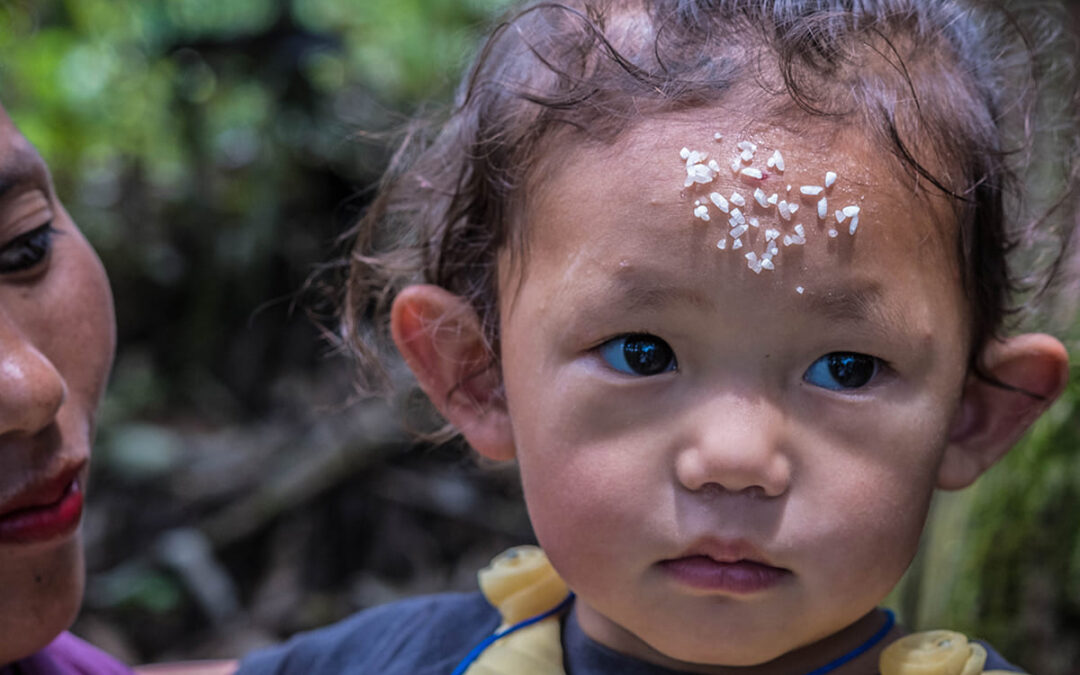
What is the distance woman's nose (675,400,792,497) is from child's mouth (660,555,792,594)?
10 centimetres

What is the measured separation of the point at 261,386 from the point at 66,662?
2.68 metres

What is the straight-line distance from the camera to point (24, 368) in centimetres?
152

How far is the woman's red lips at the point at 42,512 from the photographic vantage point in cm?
160

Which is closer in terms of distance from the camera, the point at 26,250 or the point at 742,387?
the point at 742,387

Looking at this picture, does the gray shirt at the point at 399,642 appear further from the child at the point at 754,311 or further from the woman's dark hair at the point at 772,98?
the woman's dark hair at the point at 772,98

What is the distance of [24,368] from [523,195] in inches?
26.2

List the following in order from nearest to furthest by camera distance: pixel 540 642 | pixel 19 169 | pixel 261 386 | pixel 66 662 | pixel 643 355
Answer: pixel 643 355 < pixel 19 169 < pixel 540 642 < pixel 66 662 < pixel 261 386

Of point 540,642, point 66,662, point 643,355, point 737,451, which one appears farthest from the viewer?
point 66,662

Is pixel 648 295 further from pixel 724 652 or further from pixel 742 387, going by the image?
pixel 724 652

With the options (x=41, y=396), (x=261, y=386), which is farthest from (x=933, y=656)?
(x=261, y=386)

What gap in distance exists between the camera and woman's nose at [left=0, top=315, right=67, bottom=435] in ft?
4.91

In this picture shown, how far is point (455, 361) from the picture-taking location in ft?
5.98

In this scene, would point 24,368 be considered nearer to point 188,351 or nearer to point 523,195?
point 523,195

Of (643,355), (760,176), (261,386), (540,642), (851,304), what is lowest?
(261,386)
